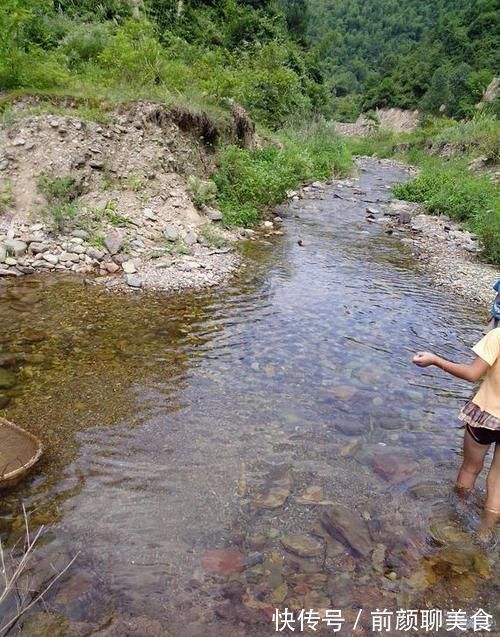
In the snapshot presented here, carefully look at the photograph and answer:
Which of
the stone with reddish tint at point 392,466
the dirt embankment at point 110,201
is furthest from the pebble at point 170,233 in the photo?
the stone with reddish tint at point 392,466

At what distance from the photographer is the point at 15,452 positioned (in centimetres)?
434

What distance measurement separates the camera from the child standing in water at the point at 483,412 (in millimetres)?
3516

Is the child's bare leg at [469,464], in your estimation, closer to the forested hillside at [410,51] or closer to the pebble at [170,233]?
the pebble at [170,233]

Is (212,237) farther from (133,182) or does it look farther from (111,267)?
(111,267)

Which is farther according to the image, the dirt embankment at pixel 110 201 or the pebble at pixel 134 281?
the dirt embankment at pixel 110 201

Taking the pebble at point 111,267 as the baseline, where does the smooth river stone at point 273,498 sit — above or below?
above

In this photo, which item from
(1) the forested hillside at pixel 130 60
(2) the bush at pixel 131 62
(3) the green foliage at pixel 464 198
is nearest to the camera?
(1) the forested hillside at pixel 130 60

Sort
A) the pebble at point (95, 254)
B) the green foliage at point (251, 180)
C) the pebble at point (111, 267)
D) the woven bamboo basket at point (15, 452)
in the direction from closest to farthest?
the woven bamboo basket at point (15, 452) < the pebble at point (111, 267) < the pebble at point (95, 254) < the green foliage at point (251, 180)

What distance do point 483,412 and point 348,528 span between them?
4.85 ft

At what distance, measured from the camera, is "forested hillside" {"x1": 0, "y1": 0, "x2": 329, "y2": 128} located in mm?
12320

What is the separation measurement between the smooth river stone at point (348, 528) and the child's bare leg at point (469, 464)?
1.07m

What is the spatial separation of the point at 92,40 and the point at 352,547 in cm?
1761

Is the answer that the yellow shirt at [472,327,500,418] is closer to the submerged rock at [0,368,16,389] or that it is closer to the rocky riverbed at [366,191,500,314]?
the submerged rock at [0,368,16,389]

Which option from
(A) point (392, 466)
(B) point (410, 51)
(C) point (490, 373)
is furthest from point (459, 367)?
(B) point (410, 51)
